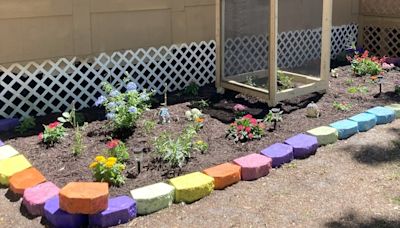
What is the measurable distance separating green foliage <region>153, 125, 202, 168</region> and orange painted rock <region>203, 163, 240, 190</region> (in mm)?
318

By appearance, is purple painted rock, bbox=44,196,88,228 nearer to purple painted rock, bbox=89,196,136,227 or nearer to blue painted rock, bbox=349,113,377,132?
purple painted rock, bbox=89,196,136,227

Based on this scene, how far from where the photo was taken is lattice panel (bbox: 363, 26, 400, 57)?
399 inches

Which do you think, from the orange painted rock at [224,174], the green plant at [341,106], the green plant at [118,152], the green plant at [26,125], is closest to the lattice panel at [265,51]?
the green plant at [341,106]

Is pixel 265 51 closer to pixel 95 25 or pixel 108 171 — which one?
pixel 95 25

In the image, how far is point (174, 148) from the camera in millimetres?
5102

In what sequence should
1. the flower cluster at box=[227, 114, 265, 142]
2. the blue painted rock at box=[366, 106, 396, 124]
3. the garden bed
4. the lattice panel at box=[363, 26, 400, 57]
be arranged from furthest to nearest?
the lattice panel at box=[363, 26, 400, 57], the blue painted rock at box=[366, 106, 396, 124], the flower cluster at box=[227, 114, 265, 142], the garden bed

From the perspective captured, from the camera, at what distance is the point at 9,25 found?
666 cm

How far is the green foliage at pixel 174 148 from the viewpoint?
5039 mm

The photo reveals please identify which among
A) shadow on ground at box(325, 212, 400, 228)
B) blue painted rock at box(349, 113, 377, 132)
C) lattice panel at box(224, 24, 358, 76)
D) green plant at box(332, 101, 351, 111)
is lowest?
shadow on ground at box(325, 212, 400, 228)

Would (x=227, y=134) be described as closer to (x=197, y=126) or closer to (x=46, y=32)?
(x=197, y=126)

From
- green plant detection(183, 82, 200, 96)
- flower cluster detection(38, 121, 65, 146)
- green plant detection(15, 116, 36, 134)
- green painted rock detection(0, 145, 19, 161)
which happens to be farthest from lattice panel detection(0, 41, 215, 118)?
green painted rock detection(0, 145, 19, 161)

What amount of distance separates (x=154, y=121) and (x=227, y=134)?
93 cm

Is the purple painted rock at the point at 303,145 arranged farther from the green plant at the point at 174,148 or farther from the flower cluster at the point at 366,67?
the flower cluster at the point at 366,67

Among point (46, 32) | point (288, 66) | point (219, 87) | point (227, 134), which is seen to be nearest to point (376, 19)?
point (288, 66)
